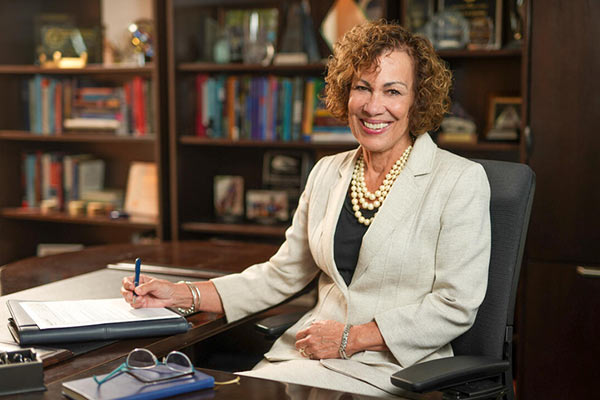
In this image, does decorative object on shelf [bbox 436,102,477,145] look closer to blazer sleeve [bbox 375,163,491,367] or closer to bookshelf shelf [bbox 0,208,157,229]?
bookshelf shelf [bbox 0,208,157,229]

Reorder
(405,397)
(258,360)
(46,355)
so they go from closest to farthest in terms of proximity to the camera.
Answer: (46,355) → (405,397) → (258,360)

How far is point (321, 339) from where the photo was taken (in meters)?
1.79

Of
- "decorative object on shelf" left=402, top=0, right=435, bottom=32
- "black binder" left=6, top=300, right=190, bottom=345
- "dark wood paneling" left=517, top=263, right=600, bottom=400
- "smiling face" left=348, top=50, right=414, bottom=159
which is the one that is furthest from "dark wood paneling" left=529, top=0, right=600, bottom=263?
"black binder" left=6, top=300, right=190, bottom=345

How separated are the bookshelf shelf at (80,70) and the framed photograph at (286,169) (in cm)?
Answer: 75

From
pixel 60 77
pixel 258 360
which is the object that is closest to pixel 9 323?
pixel 258 360

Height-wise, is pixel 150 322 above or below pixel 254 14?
below

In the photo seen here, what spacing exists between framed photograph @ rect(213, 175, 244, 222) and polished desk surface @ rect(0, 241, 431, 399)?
1053 mm

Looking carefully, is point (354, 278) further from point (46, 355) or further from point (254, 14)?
point (254, 14)

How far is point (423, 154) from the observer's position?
1902 mm

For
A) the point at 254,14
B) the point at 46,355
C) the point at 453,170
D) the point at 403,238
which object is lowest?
the point at 46,355

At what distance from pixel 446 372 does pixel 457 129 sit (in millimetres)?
2065

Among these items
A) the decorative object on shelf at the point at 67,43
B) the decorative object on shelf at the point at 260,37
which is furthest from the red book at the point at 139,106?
the decorative object on shelf at the point at 260,37

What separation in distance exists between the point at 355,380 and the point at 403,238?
356 millimetres

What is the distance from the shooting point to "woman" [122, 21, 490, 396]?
1729 mm
